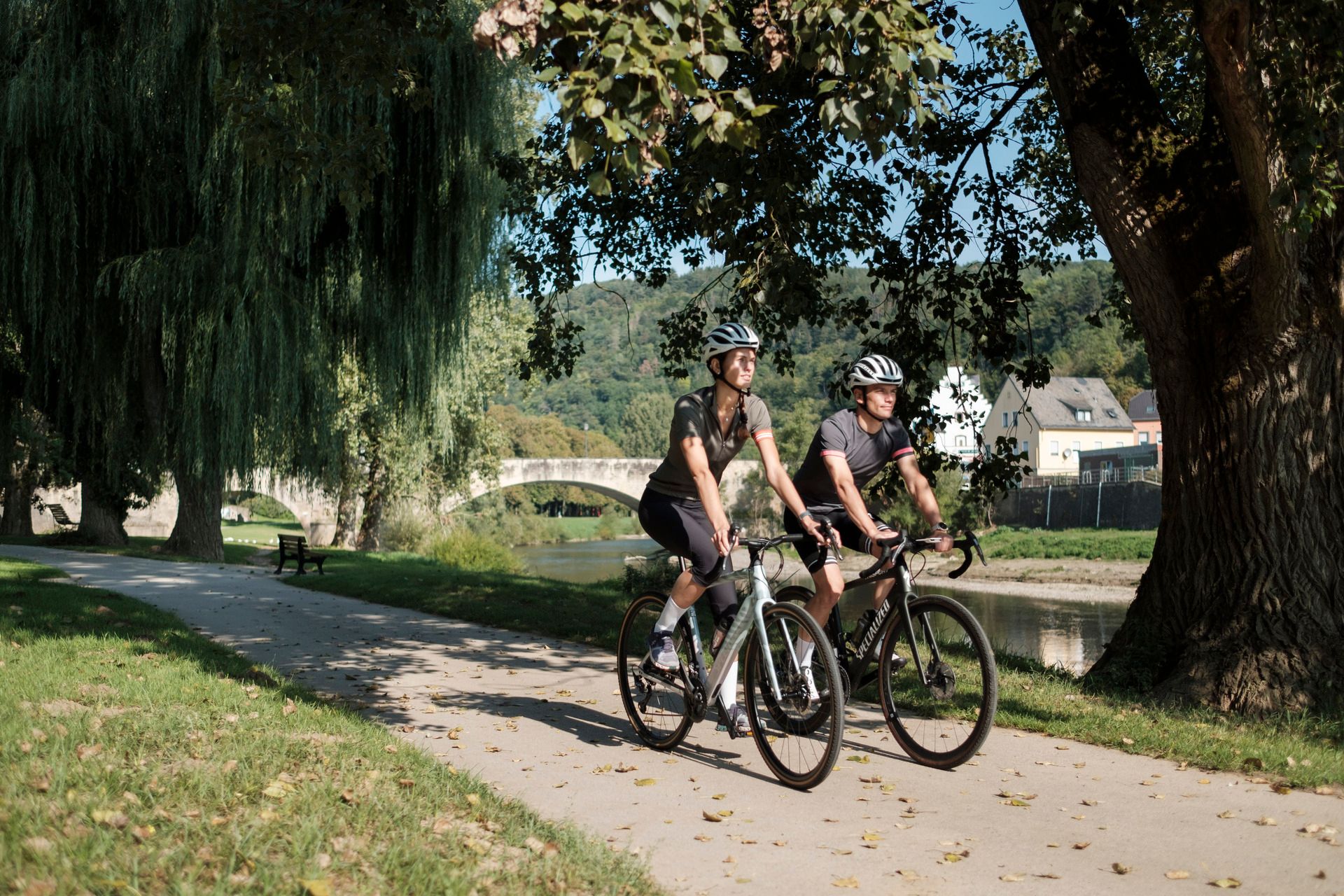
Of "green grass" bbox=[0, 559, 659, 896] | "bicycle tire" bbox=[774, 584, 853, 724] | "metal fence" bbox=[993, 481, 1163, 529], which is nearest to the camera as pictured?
"green grass" bbox=[0, 559, 659, 896]

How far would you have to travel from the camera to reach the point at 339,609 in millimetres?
12492

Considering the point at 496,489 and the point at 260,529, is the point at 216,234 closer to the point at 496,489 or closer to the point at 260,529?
the point at 496,489

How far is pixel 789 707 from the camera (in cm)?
521

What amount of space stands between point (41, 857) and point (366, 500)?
2951cm

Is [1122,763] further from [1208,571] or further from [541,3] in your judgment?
[541,3]

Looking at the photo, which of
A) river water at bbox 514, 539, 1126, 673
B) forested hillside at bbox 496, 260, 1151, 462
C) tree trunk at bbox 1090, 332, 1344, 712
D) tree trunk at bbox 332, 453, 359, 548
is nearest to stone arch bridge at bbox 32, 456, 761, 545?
tree trunk at bbox 332, 453, 359, 548

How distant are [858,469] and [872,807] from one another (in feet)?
5.94

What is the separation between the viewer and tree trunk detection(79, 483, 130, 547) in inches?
957

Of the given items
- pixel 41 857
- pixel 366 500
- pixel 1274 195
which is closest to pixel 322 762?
pixel 41 857

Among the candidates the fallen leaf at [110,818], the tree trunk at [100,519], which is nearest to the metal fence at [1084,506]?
the tree trunk at [100,519]

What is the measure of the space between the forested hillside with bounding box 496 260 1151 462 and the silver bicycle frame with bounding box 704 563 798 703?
5947mm

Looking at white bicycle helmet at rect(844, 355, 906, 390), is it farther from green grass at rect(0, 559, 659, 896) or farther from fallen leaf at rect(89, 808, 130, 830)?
fallen leaf at rect(89, 808, 130, 830)

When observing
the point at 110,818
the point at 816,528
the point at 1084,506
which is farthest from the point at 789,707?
A: the point at 1084,506

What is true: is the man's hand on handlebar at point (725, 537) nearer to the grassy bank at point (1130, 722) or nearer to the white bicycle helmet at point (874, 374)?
the white bicycle helmet at point (874, 374)
